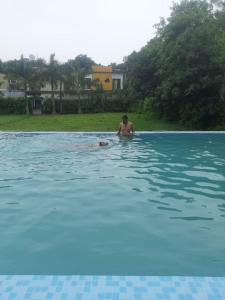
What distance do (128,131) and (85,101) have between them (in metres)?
22.1

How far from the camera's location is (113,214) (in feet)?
19.4

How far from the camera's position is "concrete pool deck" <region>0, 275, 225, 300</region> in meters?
3.26

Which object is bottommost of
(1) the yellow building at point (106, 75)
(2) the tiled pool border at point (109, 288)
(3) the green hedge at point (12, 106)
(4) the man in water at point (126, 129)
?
(3) the green hedge at point (12, 106)

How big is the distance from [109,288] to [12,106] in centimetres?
3540

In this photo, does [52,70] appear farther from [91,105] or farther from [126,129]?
[126,129]

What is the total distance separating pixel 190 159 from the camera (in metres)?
10.9

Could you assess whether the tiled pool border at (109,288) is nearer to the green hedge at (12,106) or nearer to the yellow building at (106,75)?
the green hedge at (12,106)

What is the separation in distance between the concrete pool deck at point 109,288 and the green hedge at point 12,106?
34.9 meters

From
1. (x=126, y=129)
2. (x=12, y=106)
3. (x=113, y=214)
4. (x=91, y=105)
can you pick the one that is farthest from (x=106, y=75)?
(x=113, y=214)

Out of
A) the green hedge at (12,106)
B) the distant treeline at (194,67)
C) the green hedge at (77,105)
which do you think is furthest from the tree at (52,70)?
the distant treeline at (194,67)

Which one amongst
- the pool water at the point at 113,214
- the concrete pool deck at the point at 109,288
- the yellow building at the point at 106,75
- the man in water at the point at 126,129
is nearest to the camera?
the concrete pool deck at the point at 109,288

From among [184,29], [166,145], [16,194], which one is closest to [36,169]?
[16,194]

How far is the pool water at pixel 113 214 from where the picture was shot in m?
4.28

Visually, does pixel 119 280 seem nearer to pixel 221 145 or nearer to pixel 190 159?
pixel 190 159
